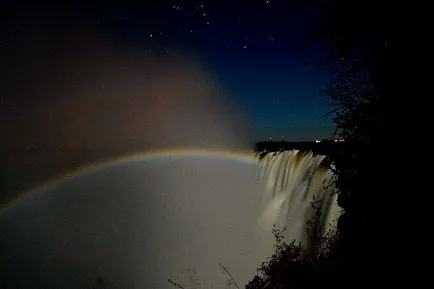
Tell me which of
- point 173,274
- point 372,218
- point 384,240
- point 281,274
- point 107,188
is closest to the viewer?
point 384,240

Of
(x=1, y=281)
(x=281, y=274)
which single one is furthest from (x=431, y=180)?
(x=1, y=281)

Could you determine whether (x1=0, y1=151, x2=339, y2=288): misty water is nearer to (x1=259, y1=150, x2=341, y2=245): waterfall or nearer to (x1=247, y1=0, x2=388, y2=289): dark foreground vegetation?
(x1=259, y1=150, x2=341, y2=245): waterfall

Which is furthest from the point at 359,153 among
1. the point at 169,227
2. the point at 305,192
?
the point at 169,227

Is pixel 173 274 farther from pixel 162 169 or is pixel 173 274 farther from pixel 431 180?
pixel 162 169

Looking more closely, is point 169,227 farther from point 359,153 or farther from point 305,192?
point 359,153

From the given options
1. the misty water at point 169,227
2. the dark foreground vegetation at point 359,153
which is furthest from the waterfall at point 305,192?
the dark foreground vegetation at point 359,153

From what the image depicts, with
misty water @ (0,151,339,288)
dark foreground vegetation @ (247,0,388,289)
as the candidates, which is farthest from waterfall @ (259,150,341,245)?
dark foreground vegetation @ (247,0,388,289)

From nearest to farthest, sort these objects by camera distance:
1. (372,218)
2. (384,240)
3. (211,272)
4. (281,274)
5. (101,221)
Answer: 1. (384,240)
2. (372,218)
3. (281,274)
4. (211,272)
5. (101,221)

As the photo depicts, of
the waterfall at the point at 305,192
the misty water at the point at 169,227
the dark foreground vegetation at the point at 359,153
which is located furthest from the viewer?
the misty water at the point at 169,227

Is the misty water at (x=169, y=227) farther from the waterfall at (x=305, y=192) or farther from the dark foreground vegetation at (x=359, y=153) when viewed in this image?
the dark foreground vegetation at (x=359, y=153)
